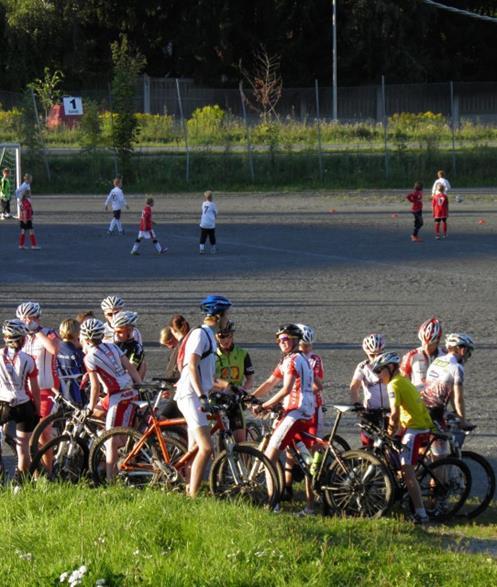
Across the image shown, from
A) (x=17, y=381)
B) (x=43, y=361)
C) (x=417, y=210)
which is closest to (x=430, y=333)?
(x=43, y=361)

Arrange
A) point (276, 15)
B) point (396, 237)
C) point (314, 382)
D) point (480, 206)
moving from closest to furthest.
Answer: point (314, 382) < point (396, 237) < point (480, 206) < point (276, 15)

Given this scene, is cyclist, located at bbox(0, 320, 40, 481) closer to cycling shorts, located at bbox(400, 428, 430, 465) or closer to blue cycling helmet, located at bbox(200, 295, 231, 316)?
blue cycling helmet, located at bbox(200, 295, 231, 316)

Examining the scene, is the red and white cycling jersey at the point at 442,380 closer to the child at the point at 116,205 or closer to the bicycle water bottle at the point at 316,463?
the bicycle water bottle at the point at 316,463

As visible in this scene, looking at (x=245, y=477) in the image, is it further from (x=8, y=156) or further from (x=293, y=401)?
(x=8, y=156)

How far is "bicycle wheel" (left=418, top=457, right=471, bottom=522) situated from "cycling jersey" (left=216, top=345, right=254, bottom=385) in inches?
80.3

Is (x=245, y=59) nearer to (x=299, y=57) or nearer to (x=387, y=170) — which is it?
(x=299, y=57)

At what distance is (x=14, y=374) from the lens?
32.9ft

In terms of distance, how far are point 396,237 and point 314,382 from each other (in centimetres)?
1973

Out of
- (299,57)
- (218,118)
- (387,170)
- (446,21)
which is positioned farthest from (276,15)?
(387,170)

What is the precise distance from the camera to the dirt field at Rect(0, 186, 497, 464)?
1655cm

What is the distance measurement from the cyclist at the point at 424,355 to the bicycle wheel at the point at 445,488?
1.12 meters

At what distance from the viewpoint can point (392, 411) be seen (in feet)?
30.6

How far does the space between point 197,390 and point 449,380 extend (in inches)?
Answer: 91.6

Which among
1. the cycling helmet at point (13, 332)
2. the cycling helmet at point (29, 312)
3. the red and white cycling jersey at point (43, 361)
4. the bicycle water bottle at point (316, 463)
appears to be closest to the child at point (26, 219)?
the cycling helmet at point (29, 312)
